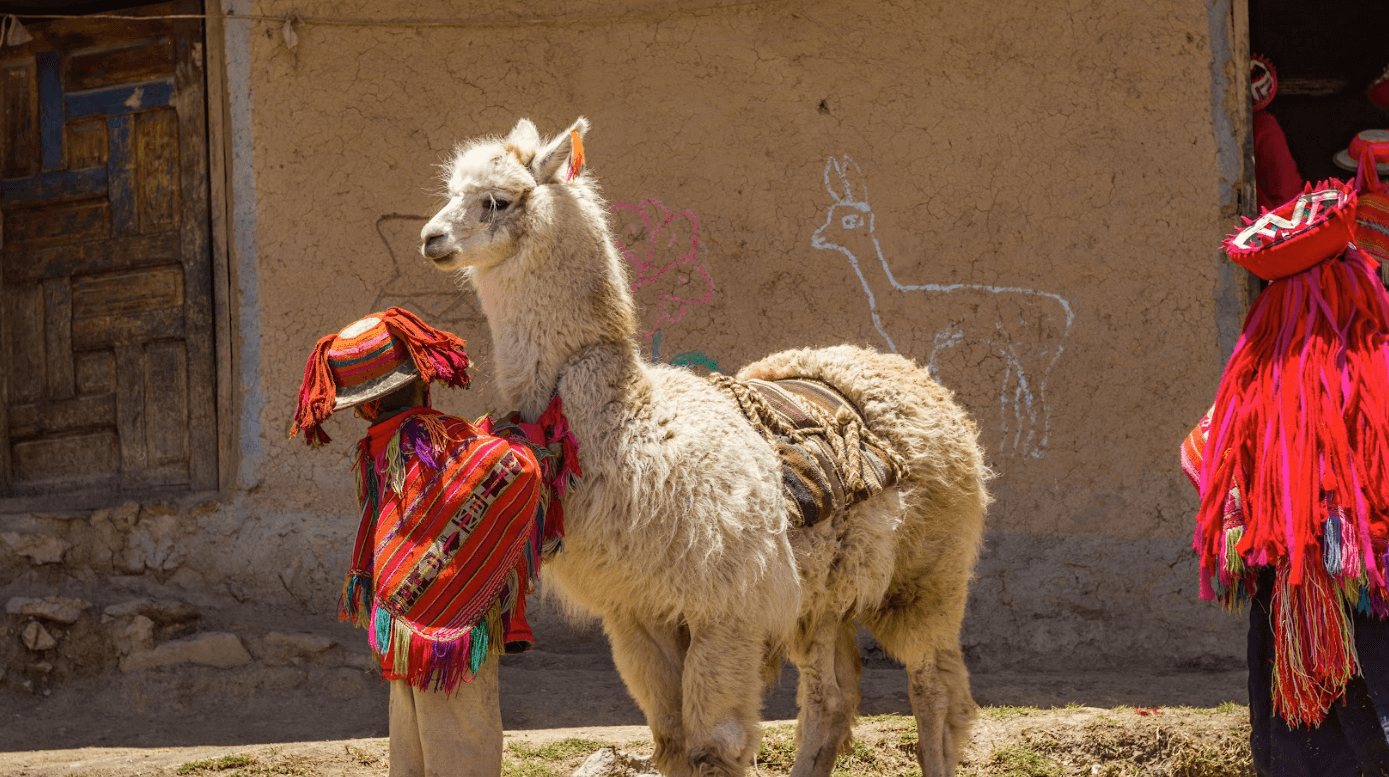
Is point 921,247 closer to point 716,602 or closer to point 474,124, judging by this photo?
point 474,124

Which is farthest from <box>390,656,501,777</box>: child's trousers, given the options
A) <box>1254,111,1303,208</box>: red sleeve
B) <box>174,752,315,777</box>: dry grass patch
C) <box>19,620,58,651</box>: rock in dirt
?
<box>1254,111,1303,208</box>: red sleeve

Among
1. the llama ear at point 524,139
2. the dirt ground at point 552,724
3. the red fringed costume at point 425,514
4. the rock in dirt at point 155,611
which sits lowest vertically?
the dirt ground at point 552,724

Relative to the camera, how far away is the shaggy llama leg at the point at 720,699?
3.56 meters

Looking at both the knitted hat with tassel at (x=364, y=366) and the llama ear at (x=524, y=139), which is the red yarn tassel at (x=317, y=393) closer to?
the knitted hat with tassel at (x=364, y=366)

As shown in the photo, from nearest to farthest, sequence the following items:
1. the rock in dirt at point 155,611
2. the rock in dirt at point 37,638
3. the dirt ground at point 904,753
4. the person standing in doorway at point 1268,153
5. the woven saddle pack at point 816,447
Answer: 1. the woven saddle pack at point 816,447
2. the dirt ground at point 904,753
3. the rock in dirt at point 37,638
4. the rock in dirt at point 155,611
5. the person standing in doorway at point 1268,153

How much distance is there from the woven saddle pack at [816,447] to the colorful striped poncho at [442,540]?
88 cm

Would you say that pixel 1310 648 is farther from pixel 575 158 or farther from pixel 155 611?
pixel 155 611

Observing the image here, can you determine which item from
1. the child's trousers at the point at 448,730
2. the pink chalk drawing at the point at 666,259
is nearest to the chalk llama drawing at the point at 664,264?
the pink chalk drawing at the point at 666,259

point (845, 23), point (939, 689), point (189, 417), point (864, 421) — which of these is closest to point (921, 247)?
point (845, 23)

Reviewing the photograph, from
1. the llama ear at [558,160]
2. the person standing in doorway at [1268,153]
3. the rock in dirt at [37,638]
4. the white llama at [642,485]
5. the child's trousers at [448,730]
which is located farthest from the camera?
the person standing in doorway at [1268,153]

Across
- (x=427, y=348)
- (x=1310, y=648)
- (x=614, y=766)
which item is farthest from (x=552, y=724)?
(x=1310, y=648)

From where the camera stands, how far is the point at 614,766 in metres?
4.42

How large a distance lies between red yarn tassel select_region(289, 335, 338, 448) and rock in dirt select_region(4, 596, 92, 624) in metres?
3.27

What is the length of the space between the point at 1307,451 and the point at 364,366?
88.7 inches
